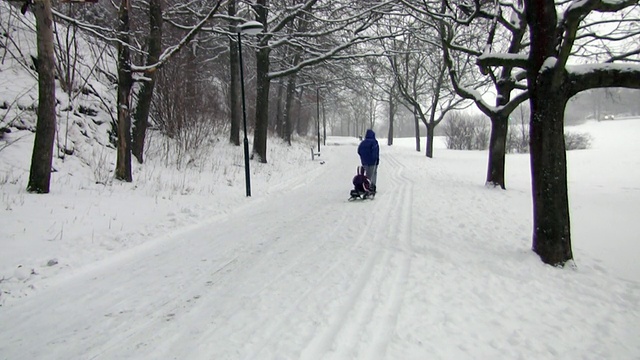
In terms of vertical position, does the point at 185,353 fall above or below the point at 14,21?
below

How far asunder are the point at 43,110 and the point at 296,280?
6.14 metres

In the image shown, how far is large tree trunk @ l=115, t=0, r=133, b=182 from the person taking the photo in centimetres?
816

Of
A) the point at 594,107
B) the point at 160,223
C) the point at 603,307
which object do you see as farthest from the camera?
the point at 594,107

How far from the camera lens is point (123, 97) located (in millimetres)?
8266

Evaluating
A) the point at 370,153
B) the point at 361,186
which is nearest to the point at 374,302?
the point at 361,186

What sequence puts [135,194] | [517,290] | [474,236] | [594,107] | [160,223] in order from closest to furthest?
[517,290]
[474,236]
[160,223]
[135,194]
[594,107]

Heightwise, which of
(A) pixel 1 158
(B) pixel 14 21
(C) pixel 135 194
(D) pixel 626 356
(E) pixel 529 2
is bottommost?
(D) pixel 626 356

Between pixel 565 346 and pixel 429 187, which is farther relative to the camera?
pixel 429 187

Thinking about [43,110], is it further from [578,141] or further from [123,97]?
[578,141]

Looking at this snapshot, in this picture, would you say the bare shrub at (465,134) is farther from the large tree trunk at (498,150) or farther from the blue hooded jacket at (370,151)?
the blue hooded jacket at (370,151)

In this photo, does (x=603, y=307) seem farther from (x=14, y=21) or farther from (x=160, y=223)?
(x=14, y=21)

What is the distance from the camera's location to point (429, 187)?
11.5m

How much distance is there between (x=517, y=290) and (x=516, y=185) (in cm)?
964

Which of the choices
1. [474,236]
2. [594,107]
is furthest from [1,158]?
[594,107]
